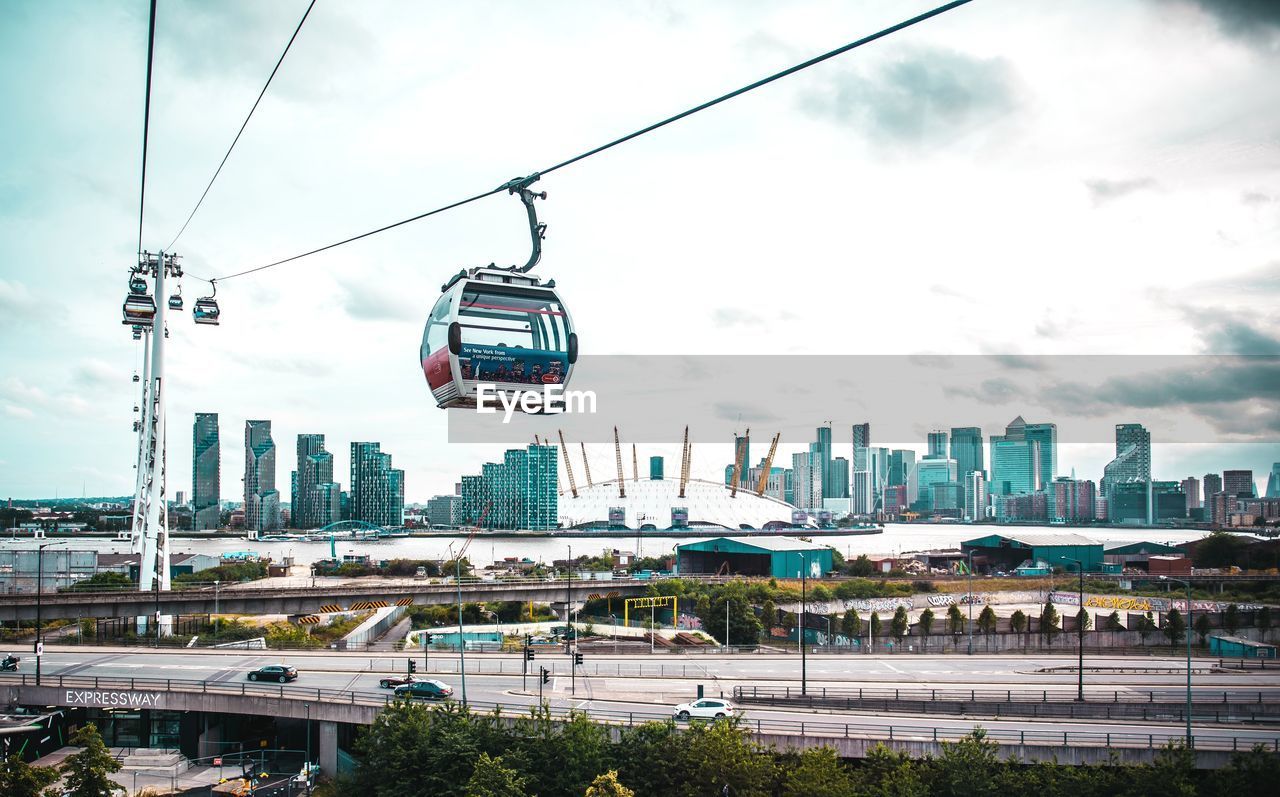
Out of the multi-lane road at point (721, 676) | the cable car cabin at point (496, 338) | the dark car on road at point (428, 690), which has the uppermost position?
the cable car cabin at point (496, 338)

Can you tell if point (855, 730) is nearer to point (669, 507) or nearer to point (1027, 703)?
point (1027, 703)

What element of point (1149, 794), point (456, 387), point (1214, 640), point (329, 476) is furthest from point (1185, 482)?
point (456, 387)

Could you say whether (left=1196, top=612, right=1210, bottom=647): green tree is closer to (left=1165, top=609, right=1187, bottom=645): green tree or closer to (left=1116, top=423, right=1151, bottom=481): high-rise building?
(left=1165, top=609, right=1187, bottom=645): green tree

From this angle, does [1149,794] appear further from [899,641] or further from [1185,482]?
[1185,482]

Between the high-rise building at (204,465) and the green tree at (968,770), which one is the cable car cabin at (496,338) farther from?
the high-rise building at (204,465)

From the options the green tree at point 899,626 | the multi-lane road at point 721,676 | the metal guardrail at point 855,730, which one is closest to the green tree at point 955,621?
the green tree at point 899,626

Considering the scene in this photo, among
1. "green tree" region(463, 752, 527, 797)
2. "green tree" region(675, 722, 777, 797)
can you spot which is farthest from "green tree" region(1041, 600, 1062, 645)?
"green tree" region(463, 752, 527, 797)

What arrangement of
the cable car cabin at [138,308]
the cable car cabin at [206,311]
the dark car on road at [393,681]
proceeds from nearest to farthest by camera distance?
1. the dark car on road at [393,681]
2. the cable car cabin at [206,311]
3. the cable car cabin at [138,308]
